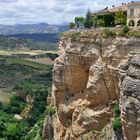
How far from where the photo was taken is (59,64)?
52156mm

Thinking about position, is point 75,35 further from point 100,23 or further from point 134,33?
point 134,33

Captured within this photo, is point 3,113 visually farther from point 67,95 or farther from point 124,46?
point 124,46

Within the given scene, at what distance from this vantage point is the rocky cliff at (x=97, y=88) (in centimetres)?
3703

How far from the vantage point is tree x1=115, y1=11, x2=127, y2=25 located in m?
46.8

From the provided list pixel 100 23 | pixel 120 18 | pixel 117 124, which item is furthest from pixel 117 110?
pixel 100 23

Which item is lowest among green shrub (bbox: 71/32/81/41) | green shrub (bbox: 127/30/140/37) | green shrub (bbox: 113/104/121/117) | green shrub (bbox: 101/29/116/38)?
green shrub (bbox: 113/104/121/117)

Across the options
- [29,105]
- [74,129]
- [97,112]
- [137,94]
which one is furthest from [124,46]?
[29,105]

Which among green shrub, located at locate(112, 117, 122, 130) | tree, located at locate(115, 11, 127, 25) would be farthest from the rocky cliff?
tree, located at locate(115, 11, 127, 25)

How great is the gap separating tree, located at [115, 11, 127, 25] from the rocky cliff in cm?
365

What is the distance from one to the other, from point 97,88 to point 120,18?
7.98 meters

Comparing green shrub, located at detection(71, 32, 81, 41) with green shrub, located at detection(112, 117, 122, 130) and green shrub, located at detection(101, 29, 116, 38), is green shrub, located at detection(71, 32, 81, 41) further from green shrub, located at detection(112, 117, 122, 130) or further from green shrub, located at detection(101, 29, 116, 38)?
green shrub, located at detection(112, 117, 122, 130)

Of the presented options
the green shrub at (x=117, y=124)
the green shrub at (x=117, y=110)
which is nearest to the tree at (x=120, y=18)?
the green shrub at (x=117, y=110)

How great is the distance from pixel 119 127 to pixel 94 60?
7.77 meters

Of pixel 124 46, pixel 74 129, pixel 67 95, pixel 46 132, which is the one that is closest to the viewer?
pixel 124 46
